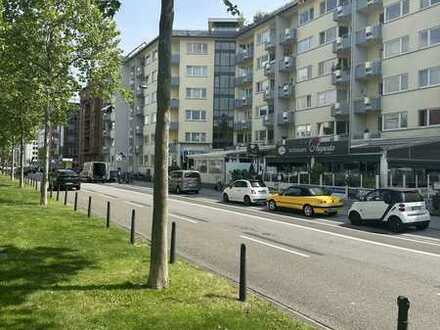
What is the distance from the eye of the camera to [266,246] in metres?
15.8

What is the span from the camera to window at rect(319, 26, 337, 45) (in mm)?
50812

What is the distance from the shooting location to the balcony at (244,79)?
6944 centimetres

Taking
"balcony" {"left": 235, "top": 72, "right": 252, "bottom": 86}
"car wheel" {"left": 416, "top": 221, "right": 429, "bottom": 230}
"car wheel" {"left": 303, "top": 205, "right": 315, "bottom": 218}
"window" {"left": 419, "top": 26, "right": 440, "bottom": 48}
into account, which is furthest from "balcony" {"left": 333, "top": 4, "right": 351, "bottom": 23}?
"car wheel" {"left": 416, "top": 221, "right": 429, "bottom": 230}

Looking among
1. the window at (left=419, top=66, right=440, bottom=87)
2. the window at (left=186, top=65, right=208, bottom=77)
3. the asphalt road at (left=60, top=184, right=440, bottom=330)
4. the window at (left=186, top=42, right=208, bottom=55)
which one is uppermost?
the window at (left=186, top=42, right=208, bottom=55)

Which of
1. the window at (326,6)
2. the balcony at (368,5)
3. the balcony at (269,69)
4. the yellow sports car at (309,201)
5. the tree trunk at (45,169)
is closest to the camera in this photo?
the tree trunk at (45,169)

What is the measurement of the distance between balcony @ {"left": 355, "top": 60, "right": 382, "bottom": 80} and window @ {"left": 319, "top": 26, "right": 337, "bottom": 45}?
5.61 meters

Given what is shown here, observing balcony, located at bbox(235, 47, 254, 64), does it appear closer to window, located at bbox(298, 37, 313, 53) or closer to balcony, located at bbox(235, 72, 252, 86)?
balcony, located at bbox(235, 72, 252, 86)

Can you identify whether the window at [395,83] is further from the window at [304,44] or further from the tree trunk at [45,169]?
the tree trunk at [45,169]

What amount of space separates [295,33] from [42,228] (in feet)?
149

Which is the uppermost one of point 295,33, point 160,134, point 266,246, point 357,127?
point 295,33

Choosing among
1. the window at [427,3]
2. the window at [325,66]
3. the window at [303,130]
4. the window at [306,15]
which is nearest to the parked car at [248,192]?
the window at [427,3]

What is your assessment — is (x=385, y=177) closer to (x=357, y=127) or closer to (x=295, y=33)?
(x=357, y=127)

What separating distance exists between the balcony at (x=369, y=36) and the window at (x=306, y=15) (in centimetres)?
910

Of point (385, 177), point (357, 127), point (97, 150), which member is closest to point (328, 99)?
point (357, 127)
